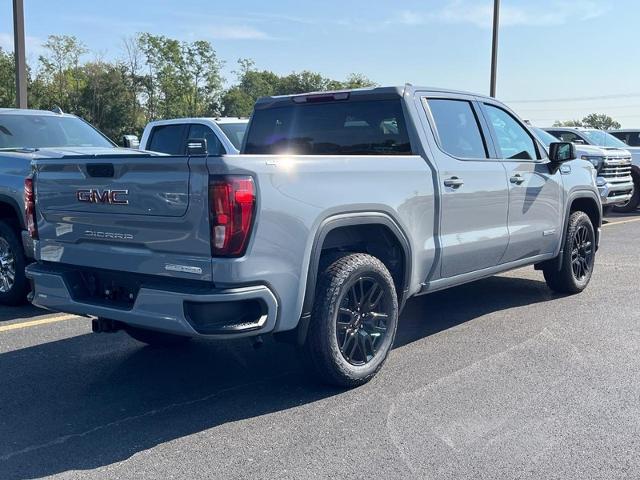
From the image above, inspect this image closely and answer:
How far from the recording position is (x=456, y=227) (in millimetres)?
5398

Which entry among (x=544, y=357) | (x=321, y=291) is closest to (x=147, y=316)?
(x=321, y=291)

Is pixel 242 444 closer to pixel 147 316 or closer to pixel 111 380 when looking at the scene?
pixel 147 316

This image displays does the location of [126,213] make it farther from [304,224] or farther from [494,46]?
[494,46]

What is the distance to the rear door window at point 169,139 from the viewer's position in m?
10.6

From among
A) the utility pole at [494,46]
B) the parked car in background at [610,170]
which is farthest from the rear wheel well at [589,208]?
the utility pole at [494,46]

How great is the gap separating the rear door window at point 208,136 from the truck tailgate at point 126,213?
5.43 meters

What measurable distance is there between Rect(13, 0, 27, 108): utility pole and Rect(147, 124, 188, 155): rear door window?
335 cm

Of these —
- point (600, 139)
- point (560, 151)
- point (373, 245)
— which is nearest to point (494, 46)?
point (600, 139)

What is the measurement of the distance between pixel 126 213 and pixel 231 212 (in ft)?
2.50

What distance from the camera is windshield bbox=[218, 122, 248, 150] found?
10.2 metres

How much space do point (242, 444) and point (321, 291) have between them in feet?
3.38

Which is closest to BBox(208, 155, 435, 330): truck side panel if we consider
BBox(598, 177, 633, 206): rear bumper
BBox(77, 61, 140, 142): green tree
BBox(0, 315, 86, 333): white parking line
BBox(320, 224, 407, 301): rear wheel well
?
BBox(320, 224, 407, 301): rear wheel well

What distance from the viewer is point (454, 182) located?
5320mm

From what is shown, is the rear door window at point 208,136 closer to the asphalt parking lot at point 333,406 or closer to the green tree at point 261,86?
the asphalt parking lot at point 333,406
